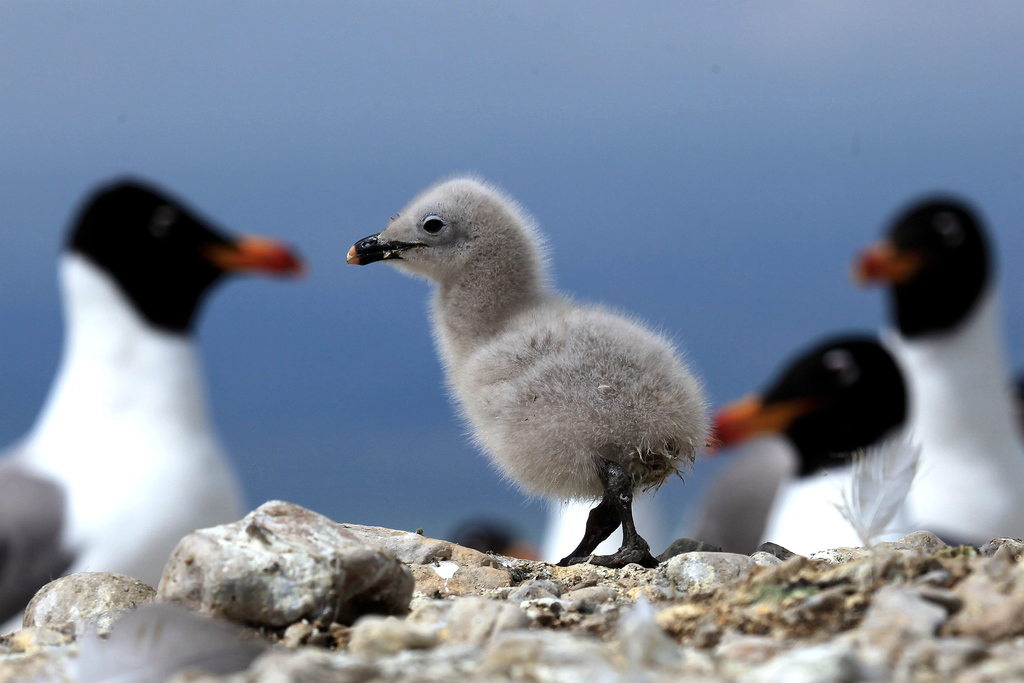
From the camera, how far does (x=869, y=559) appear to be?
2381 mm

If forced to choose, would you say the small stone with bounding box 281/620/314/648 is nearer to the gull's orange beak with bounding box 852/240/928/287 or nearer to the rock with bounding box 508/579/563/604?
the rock with bounding box 508/579/563/604

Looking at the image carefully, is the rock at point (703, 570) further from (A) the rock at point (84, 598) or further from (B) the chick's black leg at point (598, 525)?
(A) the rock at point (84, 598)

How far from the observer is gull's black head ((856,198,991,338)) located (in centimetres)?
717

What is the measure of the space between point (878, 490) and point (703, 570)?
667mm

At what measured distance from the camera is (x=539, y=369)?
3.26m

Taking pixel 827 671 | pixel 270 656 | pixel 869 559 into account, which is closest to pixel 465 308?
pixel 869 559

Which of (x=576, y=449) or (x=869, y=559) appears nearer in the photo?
(x=869, y=559)

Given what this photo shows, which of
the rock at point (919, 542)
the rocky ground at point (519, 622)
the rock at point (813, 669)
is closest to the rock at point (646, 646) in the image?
the rocky ground at point (519, 622)

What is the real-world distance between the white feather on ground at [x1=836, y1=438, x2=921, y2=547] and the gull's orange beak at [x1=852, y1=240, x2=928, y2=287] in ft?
13.2

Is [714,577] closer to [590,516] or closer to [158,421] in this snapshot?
[590,516]

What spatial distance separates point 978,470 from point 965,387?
0.67m

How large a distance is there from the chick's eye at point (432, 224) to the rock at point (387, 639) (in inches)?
74.5

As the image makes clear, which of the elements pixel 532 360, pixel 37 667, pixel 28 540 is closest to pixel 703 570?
pixel 532 360

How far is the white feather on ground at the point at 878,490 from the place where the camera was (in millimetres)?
2891
